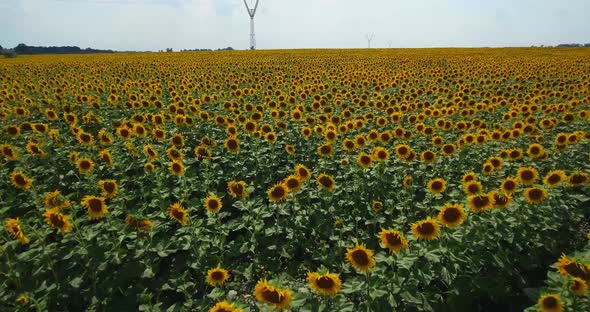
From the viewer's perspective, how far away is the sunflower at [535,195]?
4250 mm

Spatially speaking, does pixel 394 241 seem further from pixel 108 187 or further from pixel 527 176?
pixel 108 187

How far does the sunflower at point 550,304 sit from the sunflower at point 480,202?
4.58ft

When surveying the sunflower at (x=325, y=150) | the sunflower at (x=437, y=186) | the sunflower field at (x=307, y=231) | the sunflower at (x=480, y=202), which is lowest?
the sunflower field at (x=307, y=231)

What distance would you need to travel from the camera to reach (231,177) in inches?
263

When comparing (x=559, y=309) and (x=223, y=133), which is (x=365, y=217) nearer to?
(x=559, y=309)

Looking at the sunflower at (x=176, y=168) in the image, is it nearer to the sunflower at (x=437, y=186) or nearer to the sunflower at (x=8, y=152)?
the sunflower at (x=8, y=152)

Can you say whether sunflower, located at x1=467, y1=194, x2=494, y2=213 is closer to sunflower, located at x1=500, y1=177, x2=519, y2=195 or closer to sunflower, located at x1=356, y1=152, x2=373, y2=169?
sunflower, located at x1=500, y1=177, x2=519, y2=195

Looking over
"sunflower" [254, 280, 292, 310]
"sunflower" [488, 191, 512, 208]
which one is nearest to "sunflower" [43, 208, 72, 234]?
"sunflower" [254, 280, 292, 310]

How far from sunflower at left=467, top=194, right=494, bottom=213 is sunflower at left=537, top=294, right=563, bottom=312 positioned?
4.58 feet

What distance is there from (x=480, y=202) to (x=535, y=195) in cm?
85

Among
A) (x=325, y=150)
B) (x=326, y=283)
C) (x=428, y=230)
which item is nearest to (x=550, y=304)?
(x=428, y=230)

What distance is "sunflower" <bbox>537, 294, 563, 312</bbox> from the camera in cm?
264

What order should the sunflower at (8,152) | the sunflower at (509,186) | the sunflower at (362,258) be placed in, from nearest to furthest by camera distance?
the sunflower at (362,258)
the sunflower at (509,186)
the sunflower at (8,152)

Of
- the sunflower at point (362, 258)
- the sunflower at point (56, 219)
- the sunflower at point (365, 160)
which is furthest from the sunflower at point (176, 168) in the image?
the sunflower at point (362, 258)
